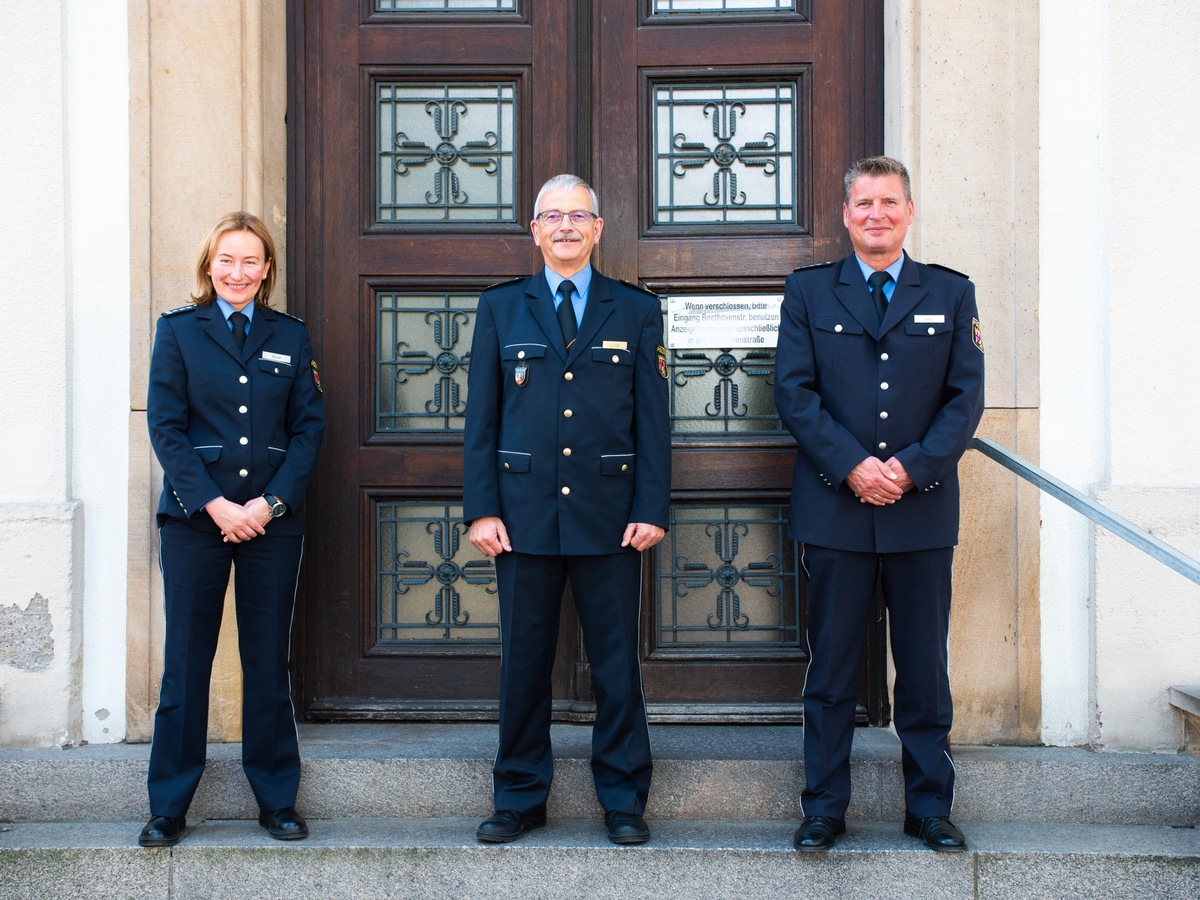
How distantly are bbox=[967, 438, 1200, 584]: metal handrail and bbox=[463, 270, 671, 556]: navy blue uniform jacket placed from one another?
1.10 m

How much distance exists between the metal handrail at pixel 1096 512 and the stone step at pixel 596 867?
972 mm

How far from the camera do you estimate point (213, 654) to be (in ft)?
11.4

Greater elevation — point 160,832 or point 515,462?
point 515,462

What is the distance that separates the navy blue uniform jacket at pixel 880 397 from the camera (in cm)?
332

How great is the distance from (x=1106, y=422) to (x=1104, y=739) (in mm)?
1119

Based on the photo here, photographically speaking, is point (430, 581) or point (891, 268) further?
point (430, 581)

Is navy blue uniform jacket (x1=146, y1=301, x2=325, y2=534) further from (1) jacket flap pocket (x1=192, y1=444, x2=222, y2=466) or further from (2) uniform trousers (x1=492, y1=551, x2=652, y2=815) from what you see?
(2) uniform trousers (x1=492, y1=551, x2=652, y2=815)

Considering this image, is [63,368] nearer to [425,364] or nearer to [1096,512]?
[425,364]

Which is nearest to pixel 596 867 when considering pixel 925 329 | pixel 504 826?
pixel 504 826

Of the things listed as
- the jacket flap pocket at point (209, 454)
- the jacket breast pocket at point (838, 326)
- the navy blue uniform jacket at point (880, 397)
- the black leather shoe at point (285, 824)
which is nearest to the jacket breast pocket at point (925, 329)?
the navy blue uniform jacket at point (880, 397)

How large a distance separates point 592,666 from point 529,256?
168 centimetres

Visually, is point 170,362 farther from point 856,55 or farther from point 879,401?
point 856,55

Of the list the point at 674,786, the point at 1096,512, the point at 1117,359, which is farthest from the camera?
the point at 1117,359

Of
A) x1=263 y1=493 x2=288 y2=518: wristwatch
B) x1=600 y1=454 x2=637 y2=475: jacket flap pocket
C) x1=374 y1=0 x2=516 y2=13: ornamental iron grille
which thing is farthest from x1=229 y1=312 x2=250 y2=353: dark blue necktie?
x1=374 y1=0 x2=516 y2=13: ornamental iron grille
